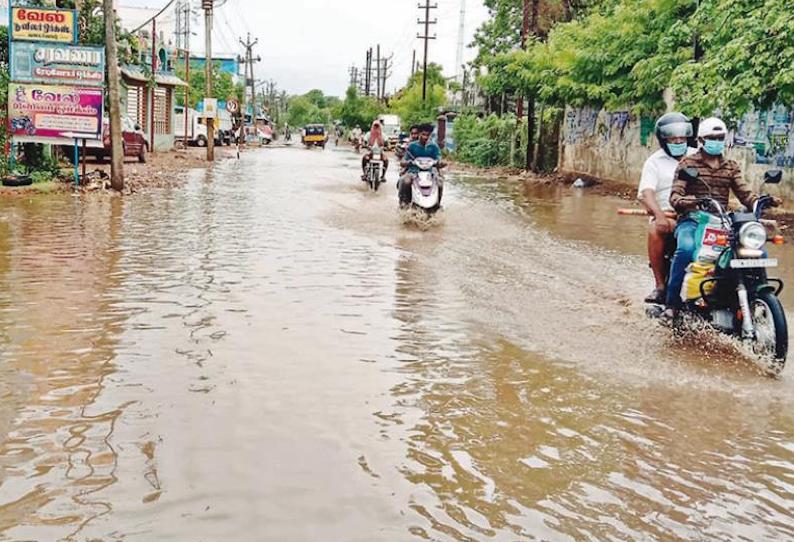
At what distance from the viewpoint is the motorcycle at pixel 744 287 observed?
577 cm

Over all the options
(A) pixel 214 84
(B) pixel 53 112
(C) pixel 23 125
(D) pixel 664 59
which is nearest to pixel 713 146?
(D) pixel 664 59

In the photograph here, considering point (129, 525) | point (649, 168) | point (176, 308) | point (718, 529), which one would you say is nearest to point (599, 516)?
point (718, 529)

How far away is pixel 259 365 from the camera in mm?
5664

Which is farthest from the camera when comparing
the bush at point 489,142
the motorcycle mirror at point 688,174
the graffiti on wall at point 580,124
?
the bush at point 489,142

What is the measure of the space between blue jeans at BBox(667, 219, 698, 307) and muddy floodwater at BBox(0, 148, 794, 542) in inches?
14.0

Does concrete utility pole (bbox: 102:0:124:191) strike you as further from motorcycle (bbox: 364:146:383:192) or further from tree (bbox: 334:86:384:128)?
tree (bbox: 334:86:384:128)

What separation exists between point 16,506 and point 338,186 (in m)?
18.9

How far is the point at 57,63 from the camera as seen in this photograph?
1742 centimetres

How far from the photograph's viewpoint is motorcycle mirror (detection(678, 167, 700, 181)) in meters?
6.29

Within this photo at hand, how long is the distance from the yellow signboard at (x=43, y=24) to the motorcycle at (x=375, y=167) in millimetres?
6859

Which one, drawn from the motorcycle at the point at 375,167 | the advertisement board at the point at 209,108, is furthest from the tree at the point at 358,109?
the motorcycle at the point at 375,167

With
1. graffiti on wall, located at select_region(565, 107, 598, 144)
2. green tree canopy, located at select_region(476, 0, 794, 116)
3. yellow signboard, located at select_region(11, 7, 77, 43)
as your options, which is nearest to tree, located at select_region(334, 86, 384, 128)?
green tree canopy, located at select_region(476, 0, 794, 116)

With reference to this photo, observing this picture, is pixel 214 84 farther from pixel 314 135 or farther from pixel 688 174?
pixel 688 174

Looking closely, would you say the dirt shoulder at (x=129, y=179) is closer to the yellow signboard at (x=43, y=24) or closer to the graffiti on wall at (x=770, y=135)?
the yellow signboard at (x=43, y=24)
